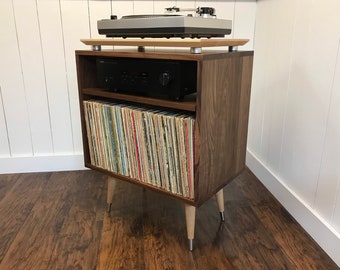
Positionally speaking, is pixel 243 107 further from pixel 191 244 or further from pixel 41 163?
pixel 41 163

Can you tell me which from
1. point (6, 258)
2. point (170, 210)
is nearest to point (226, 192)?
point (170, 210)

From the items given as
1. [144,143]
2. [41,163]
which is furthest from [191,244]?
[41,163]

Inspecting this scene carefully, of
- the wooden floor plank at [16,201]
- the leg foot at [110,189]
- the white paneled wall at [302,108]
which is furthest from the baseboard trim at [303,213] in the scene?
the wooden floor plank at [16,201]

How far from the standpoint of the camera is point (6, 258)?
3.20ft

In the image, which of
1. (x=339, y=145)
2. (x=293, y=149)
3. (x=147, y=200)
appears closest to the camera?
(x=339, y=145)

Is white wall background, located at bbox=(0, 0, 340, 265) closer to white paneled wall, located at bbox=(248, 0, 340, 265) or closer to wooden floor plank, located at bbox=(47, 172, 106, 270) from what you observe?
white paneled wall, located at bbox=(248, 0, 340, 265)

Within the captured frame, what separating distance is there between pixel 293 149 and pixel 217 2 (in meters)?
0.81

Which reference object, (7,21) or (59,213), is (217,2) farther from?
(59,213)

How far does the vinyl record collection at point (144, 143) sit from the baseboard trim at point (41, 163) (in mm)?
562

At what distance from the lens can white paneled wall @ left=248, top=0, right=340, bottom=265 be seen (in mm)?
965

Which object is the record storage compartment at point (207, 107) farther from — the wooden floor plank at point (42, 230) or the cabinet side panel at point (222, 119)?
the wooden floor plank at point (42, 230)

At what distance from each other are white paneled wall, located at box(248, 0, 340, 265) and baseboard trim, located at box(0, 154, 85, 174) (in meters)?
0.98

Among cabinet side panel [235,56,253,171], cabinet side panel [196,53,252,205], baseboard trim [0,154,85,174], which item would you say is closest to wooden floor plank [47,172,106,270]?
baseboard trim [0,154,85,174]

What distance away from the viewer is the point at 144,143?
960 mm
